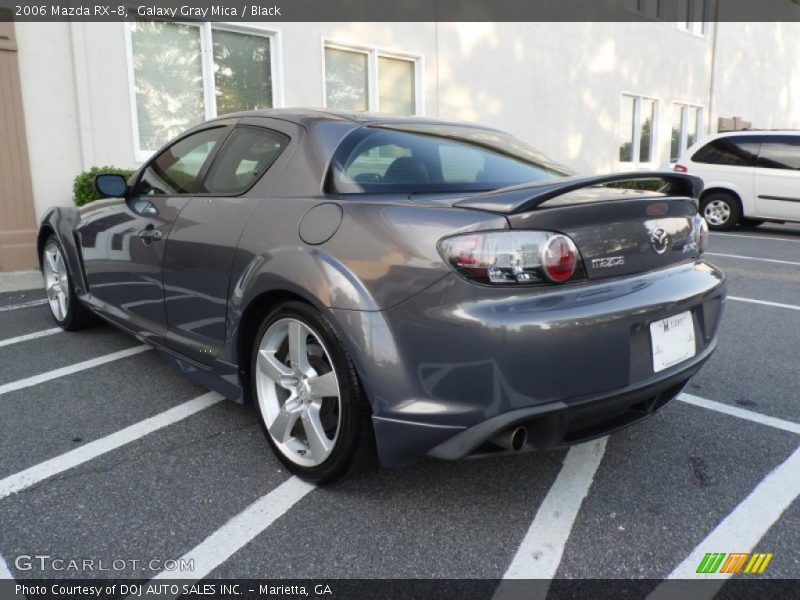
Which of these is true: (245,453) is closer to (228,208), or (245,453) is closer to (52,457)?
(52,457)

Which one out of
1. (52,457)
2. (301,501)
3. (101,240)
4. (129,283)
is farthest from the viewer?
(101,240)

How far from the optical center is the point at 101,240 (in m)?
3.89

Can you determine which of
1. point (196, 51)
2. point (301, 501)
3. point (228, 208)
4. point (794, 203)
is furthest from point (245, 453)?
point (794, 203)

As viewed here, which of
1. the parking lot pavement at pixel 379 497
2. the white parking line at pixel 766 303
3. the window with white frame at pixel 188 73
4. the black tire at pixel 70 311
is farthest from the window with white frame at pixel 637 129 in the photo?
the black tire at pixel 70 311

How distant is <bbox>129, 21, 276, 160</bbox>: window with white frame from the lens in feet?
25.3

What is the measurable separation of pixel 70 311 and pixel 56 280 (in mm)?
347

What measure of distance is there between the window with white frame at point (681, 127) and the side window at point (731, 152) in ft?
22.3

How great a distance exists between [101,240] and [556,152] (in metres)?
11.1

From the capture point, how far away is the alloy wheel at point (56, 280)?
15.2 feet

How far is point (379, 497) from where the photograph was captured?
252 centimetres

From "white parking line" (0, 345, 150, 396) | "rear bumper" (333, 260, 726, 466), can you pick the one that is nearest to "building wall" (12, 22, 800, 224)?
"white parking line" (0, 345, 150, 396)

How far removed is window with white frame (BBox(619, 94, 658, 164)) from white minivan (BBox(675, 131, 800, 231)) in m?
4.65

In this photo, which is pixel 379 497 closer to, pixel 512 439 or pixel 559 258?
pixel 512 439

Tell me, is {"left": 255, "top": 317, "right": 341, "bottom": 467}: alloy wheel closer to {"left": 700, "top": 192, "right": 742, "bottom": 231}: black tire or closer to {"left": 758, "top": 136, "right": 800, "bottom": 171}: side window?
{"left": 758, "top": 136, "right": 800, "bottom": 171}: side window
